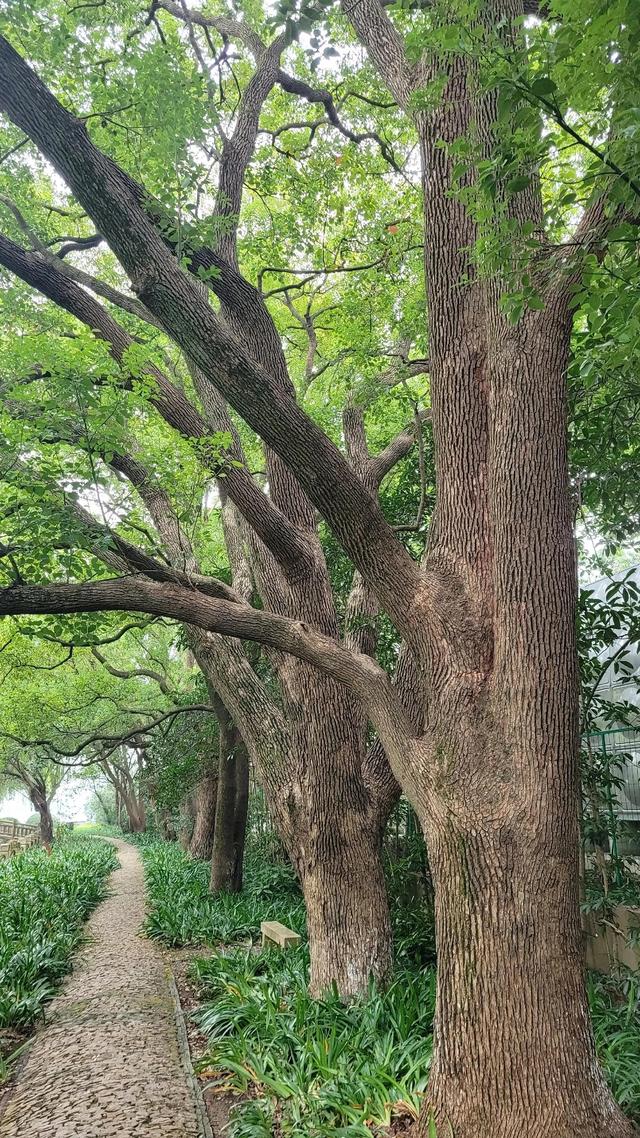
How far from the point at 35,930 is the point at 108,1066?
12.3ft

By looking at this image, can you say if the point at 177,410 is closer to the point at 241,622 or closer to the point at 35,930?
the point at 241,622

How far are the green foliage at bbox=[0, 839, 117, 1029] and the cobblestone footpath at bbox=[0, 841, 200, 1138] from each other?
226 millimetres

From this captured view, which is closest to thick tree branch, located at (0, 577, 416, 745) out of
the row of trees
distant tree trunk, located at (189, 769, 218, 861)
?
the row of trees

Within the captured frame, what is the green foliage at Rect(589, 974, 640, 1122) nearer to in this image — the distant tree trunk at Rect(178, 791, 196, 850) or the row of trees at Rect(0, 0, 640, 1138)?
Result: the row of trees at Rect(0, 0, 640, 1138)

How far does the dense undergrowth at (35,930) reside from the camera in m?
5.71

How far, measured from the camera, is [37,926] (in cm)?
805

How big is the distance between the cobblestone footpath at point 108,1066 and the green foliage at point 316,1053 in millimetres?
307

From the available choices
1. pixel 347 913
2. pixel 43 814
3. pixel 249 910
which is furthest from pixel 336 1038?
pixel 43 814

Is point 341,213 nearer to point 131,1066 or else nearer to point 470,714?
point 470,714

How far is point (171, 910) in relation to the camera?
897cm

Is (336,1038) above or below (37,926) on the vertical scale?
above

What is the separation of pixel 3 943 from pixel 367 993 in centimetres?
429

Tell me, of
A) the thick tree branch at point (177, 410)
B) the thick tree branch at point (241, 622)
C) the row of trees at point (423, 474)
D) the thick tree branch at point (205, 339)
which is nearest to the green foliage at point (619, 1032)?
Result: the row of trees at point (423, 474)

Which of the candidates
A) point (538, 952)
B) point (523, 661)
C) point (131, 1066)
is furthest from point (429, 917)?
point (523, 661)
